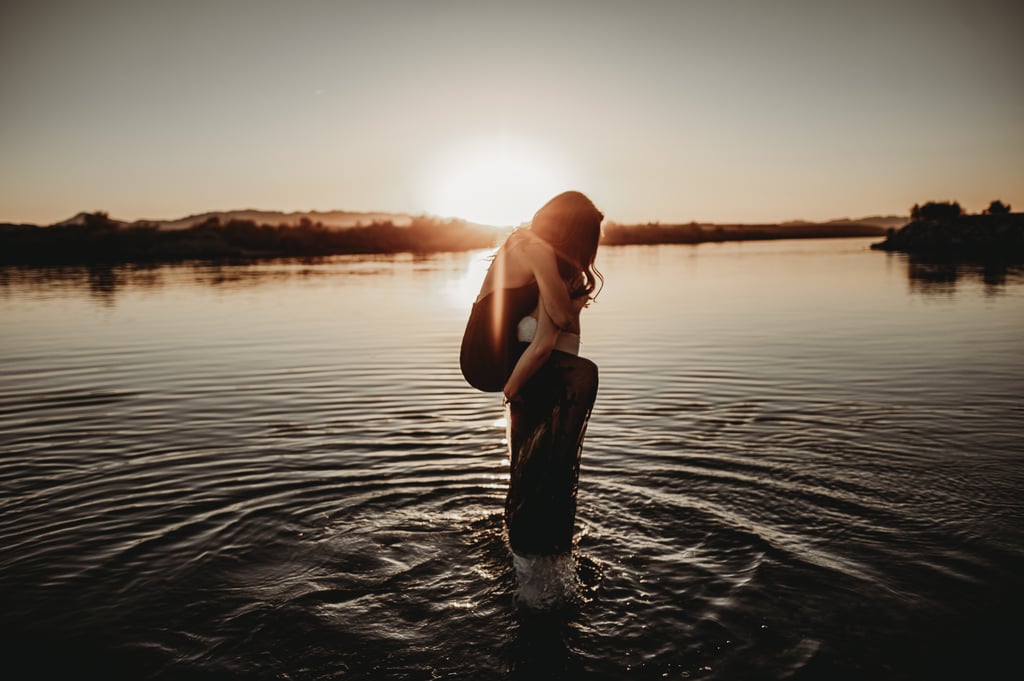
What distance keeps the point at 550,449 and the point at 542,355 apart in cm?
79

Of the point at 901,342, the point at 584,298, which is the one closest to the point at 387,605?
the point at 584,298

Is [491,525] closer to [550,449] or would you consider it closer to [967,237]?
[550,449]

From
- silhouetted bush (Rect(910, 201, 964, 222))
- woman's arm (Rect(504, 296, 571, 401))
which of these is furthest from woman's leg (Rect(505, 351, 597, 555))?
silhouetted bush (Rect(910, 201, 964, 222))

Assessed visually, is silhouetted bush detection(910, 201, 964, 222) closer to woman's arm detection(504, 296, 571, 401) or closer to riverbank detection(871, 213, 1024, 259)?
riverbank detection(871, 213, 1024, 259)

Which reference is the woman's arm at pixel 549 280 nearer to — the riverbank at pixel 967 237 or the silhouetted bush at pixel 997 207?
the riverbank at pixel 967 237

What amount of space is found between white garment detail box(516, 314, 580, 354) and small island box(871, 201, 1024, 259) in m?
79.6

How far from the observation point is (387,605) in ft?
17.4

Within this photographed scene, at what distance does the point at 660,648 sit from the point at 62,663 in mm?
3969

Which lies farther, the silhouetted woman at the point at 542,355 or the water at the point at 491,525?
the silhouetted woman at the point at 542,355

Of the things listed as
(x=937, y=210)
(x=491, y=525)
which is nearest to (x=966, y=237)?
(x=937, y=210)

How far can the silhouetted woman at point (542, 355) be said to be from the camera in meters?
5.20

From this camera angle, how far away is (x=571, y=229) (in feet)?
17.0

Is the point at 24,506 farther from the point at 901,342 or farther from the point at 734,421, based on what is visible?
the point at 901,342

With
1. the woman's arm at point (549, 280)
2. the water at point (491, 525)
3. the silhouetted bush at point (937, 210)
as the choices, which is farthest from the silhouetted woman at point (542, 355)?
the silhouetted bush at point (937, 210)
